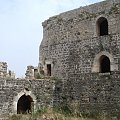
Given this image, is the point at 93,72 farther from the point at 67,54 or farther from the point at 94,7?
the point at 94,7

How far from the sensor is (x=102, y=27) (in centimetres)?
1688

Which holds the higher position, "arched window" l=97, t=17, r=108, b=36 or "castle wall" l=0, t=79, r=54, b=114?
"arched window" l=97, t=17, r=108, b=36

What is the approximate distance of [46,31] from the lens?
744 inches

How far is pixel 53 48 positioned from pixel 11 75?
3190 mm

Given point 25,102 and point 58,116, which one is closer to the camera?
point 58,116

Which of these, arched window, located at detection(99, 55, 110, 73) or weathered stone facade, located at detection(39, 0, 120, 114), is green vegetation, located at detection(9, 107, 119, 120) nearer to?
weathered stone facade, located at detection(39, 0, 120, 114)

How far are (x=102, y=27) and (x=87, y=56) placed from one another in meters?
1.90

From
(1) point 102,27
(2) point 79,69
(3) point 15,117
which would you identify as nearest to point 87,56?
(2) point 79,69

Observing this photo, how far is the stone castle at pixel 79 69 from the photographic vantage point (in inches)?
599

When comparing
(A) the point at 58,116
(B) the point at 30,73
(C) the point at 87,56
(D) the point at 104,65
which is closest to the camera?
(A) the point at 58,116

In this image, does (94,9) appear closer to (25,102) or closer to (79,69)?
(79,69)

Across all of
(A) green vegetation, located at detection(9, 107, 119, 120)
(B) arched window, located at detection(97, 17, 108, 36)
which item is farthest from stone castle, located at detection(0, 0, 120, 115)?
(A) green vegetation, located at detection(9, 107, 119, 120)

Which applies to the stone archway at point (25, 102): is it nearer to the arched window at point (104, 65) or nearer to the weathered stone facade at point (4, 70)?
the weathered stone facade at point (4, 70)

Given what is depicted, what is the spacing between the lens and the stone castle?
15227 mm
